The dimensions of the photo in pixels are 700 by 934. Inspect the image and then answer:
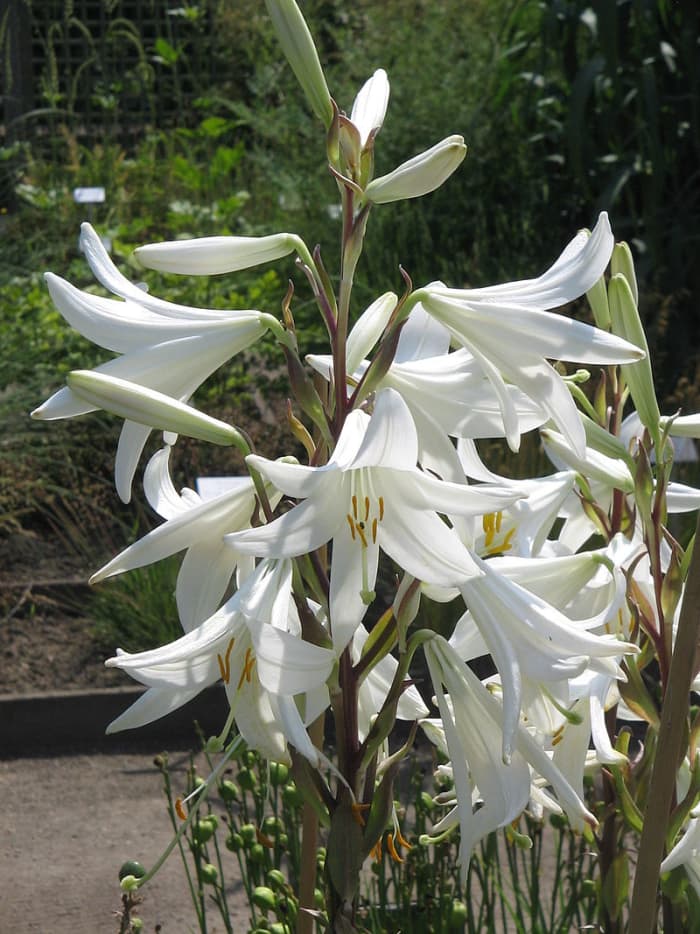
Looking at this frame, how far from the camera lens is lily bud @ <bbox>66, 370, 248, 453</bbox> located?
1.11m

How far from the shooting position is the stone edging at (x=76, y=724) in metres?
3.99

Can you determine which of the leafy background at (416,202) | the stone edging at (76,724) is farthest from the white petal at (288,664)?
the leafy background at (416,202)

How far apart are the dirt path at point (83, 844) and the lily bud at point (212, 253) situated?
1.88m

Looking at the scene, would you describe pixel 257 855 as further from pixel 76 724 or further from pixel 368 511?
pixel 76 724

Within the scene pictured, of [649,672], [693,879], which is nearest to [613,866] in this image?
[693,879]

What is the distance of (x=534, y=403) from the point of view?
1.20 meters

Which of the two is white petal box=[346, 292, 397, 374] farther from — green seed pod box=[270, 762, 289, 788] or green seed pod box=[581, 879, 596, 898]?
green seed pod box=[581, 879, 596, 898]

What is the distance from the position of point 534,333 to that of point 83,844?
2689 millimetres

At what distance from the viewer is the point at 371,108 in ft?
4.32

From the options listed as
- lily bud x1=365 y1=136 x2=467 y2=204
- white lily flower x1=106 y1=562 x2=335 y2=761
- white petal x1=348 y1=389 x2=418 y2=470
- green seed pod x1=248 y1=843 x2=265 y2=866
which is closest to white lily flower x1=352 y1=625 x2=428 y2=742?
white lily flower x1=106 y1=562 x2=335 y2=761

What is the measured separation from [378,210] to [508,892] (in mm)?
3782

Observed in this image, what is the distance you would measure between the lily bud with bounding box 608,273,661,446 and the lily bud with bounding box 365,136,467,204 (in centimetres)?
28

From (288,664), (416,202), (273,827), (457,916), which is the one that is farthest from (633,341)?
(416,202)

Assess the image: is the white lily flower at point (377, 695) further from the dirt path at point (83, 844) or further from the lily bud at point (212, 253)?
the dirt path at point (83, 844)
